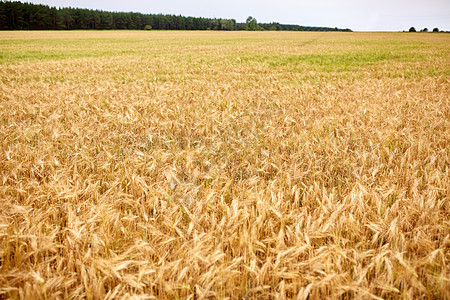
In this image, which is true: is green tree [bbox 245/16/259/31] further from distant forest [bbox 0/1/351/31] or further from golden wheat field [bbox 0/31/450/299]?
golden wheat field [bbox 0/31/450/299]

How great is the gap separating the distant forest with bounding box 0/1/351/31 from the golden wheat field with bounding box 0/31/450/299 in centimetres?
12029

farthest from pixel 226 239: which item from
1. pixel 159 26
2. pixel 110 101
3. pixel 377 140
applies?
pixel 159 26

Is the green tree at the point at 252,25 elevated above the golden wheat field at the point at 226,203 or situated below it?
above

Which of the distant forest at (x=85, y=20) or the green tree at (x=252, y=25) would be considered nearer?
the distant forest at (x=85, y=20)

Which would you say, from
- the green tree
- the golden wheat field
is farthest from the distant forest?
the golden wheat field

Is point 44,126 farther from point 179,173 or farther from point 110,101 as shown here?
point 179,173

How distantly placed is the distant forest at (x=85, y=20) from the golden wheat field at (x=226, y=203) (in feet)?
395

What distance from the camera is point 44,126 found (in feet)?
13.7

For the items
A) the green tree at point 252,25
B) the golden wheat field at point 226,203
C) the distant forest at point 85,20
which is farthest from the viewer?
the green tree at point 252,25

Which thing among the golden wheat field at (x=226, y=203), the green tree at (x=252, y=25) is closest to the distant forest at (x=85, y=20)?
the green tree at (x=252, y=25)

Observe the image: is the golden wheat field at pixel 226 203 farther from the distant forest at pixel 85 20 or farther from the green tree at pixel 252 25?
the green tree at pixel 252 25

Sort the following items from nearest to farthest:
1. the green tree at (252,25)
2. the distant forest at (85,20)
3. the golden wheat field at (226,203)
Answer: the golden wheat field at (226,203)
the distant forest at (85,20)
the green tree at (252,25)

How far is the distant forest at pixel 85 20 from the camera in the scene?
9275 centimetres

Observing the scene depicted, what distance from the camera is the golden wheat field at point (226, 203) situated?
1.49 meters
